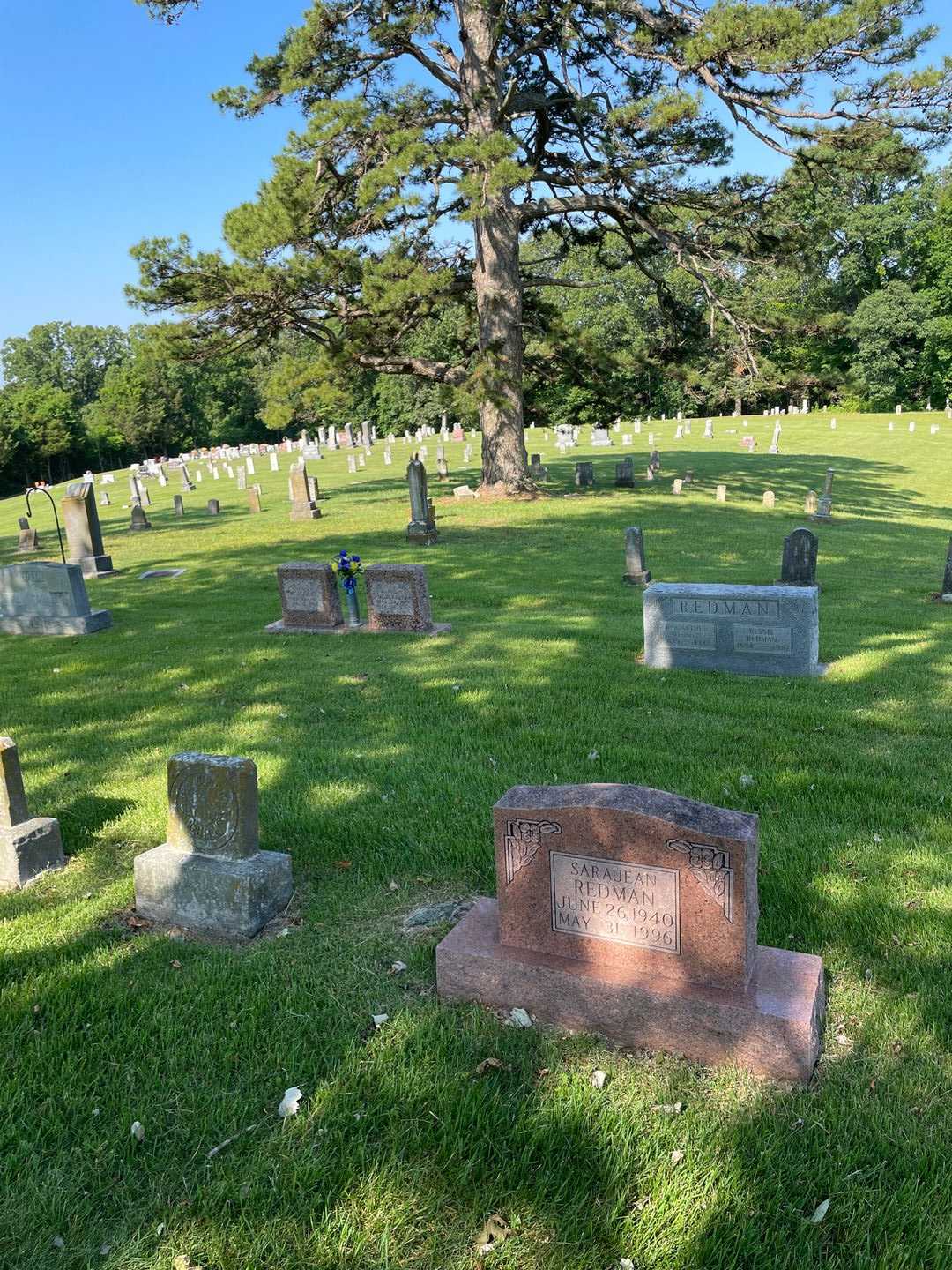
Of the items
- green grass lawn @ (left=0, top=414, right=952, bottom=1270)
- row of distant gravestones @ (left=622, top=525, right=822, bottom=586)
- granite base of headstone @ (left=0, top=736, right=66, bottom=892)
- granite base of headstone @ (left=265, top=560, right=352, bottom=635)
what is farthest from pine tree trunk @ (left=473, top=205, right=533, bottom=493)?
granite base of headstone @ (left=0, top=736, right=66, bottom=892)

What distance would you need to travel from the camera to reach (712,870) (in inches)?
130

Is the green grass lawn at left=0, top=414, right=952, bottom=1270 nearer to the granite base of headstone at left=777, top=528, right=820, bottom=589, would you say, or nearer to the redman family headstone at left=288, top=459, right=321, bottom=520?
the granite base of headstone at left=777, top=528, right=820, bottom=589

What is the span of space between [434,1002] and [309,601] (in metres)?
8.33

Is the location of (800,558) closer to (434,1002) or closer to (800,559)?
(800,559)

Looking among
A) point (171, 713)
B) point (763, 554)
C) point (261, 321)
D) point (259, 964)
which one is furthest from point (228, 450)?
point (259, 964)

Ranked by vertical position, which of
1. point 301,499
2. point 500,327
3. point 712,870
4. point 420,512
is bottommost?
point 712,870

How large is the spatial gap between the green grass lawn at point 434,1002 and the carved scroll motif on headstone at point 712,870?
0.70 m

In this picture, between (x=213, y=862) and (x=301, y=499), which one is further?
(x=301, y=499)

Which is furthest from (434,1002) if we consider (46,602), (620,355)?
(620,355)

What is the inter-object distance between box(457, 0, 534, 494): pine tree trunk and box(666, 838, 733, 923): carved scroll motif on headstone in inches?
757

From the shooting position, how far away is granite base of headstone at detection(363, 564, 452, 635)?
1106cm

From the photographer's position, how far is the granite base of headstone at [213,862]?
445 cm

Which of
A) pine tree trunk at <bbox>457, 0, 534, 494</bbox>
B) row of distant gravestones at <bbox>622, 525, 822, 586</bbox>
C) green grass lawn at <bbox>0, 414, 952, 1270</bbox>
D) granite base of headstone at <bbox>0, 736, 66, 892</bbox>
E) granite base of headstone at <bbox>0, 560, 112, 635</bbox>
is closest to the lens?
green grass lawn at <bbox>0, 414, 952, 1270</bbox>

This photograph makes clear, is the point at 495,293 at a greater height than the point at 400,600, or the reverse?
the point at 495,293
